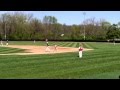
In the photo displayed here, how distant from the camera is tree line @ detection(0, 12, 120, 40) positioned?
5089 inches

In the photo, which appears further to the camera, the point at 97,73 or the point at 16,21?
the point at 16,21

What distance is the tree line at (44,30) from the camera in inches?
5089

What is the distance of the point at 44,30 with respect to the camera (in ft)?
464
